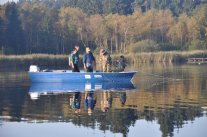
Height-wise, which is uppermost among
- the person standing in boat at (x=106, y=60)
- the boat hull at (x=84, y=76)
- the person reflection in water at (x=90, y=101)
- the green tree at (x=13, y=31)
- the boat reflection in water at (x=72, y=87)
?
the green tree at (x=13, y=31)

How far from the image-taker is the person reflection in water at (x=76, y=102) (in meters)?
17.7

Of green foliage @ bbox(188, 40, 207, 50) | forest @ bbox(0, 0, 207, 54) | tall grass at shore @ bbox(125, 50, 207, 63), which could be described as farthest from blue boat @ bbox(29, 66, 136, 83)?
green foliage @ bbox(188, 40, 207, 50)

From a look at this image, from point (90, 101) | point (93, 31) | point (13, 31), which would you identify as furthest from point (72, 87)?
point (93, 31)

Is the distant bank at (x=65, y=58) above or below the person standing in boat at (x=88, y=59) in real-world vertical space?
below

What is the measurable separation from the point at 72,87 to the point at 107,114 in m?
11.0

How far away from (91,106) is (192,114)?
3722 millimetres

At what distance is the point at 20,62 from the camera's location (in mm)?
54812

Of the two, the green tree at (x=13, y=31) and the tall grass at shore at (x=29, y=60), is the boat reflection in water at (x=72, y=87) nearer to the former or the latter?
the tall grass at shore at (x=29, y=60)

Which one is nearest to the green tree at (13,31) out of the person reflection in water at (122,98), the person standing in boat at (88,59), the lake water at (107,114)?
the person standing in boat at (88,59)

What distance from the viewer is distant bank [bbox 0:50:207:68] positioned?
55.0m

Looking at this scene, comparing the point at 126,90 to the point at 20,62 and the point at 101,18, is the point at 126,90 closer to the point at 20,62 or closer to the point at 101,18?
the point at 20,62

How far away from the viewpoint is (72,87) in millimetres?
27234

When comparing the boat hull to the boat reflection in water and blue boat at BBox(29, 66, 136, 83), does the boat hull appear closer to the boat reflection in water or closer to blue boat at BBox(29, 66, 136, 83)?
blue boat at BBox(29, 66, 136, 83)

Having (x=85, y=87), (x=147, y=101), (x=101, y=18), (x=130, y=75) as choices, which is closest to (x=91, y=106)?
(x=147, y=101)
